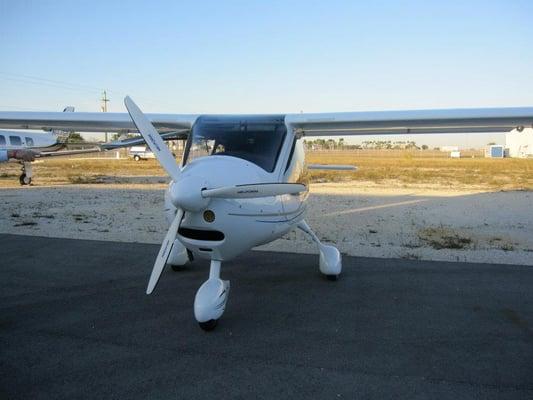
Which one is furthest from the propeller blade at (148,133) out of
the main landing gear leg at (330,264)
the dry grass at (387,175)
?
the dry grass at (387,175)

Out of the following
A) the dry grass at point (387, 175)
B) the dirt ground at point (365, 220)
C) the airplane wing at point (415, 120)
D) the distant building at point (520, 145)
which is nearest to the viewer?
the airplane wing at point (415, 120)

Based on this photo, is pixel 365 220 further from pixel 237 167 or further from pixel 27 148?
pixel 27 148

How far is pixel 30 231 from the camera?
9875mm

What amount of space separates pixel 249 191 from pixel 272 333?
1459 mm

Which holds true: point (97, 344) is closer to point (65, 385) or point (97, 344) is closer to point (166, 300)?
point (65, 385)

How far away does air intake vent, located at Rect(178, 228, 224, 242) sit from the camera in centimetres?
443

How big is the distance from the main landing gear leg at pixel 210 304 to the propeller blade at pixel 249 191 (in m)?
1.04

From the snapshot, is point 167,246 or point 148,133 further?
point 148,133

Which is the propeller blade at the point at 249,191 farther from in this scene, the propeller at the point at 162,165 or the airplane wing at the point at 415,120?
the airplane wing at the point at 415,120

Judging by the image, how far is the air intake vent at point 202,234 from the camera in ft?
14.5

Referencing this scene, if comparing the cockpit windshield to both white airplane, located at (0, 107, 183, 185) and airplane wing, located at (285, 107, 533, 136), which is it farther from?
white airplane, located at (0, 107, 183, 185)

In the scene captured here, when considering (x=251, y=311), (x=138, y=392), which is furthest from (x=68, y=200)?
(x=138, y=392)

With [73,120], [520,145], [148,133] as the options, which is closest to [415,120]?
[148,133]

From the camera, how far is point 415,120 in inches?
249
